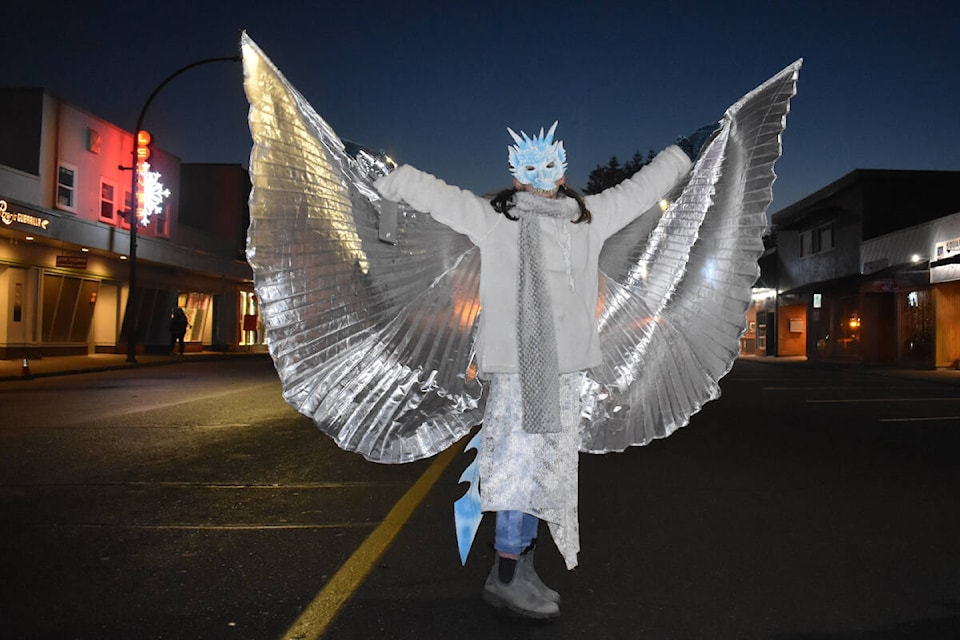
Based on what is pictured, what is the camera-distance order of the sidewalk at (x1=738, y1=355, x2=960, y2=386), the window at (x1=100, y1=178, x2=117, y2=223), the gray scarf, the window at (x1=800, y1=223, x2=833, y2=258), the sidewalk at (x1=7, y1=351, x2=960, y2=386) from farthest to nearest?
the window at (x1=800, y1=223, x2=833, y2=258) < the window at (x1=100, y1=178, x2=117, y2=223) < the sidewalk at (x1=738, y1=355, x2=960, y2=386) < the sidewalk at (x1=7, y1=351, x2=960, y2=386) < the gray scarf

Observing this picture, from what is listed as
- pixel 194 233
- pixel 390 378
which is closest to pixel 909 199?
pixel 194 233

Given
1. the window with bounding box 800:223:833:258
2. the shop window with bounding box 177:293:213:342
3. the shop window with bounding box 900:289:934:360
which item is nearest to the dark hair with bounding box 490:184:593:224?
the shop window with bounding box 900:289:934:360

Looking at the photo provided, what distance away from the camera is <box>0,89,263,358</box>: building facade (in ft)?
70.2

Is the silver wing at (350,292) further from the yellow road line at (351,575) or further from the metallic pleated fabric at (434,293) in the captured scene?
the yellow road line at (351,575)

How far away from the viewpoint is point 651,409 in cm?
357

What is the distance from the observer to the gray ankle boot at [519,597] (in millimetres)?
3160

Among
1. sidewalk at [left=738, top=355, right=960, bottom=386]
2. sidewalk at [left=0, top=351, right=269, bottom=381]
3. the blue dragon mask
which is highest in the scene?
the blue dragon mask

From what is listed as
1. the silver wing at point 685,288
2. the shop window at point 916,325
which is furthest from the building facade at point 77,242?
the shop window at point 916,325

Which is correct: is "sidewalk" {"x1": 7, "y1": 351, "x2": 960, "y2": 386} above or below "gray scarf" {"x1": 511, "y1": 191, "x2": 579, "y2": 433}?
below

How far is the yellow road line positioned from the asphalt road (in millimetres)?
30

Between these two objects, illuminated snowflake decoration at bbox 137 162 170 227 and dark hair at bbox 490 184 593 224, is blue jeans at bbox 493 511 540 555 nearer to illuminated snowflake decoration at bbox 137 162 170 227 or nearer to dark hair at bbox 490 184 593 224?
dark hair at bbox 490 184 593 224

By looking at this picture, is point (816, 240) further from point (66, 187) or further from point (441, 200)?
point (441, 200)

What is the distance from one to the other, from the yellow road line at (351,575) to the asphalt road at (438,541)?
0.10 ft

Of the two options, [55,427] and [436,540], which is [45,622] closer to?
[436,540]
